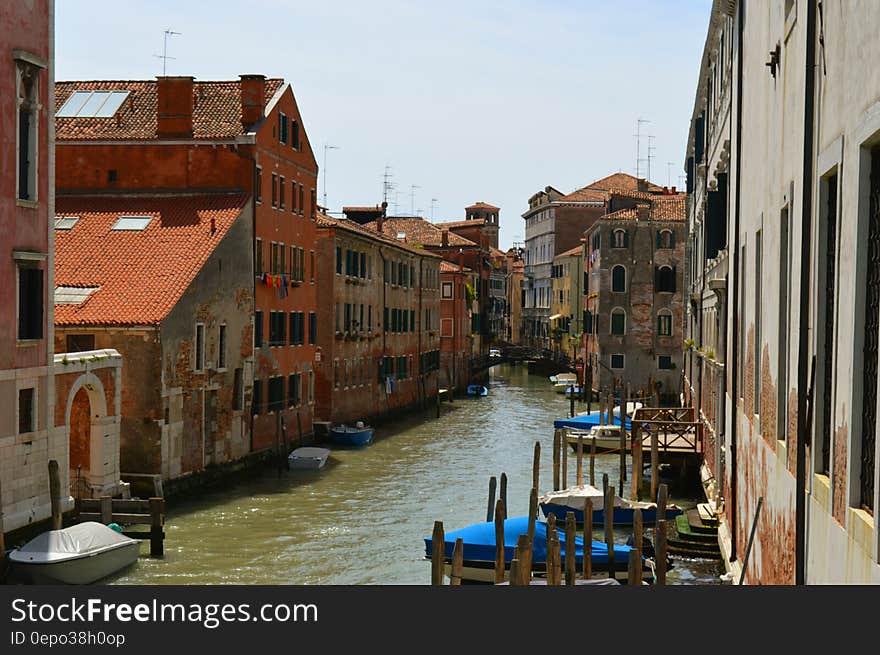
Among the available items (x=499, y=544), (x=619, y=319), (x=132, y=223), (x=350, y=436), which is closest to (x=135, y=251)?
(x=132, y=223)

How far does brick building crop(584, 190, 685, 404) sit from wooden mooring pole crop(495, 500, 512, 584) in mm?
33730

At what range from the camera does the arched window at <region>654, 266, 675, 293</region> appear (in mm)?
50369

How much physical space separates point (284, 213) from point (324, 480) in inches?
294

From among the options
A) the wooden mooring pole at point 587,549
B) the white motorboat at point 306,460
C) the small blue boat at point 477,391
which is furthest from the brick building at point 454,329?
the wooden mooring pole at point 587,549

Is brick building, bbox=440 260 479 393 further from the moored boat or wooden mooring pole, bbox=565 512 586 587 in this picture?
wooden mooring pole, bbox=565 512 586 587

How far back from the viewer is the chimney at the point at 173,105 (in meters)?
29.1

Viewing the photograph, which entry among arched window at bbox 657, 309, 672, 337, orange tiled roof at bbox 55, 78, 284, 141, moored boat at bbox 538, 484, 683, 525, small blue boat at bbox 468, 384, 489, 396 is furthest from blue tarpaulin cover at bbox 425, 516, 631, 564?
small blue boat at bbox 468, 384, 489, 396

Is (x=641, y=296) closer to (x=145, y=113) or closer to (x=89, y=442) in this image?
(x=145, y=113)

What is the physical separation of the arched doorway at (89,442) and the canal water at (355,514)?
5.42 feet

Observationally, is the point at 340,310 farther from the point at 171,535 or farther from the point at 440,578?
the point at 440,578

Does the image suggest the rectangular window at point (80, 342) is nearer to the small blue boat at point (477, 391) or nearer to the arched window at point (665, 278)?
the arched window at point (665, 278)

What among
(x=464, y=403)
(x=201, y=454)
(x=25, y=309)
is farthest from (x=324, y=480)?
(x=464, y=403)

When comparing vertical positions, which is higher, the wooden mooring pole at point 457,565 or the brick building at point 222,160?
the brick building at point 222,160

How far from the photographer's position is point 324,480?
28.7 metres
